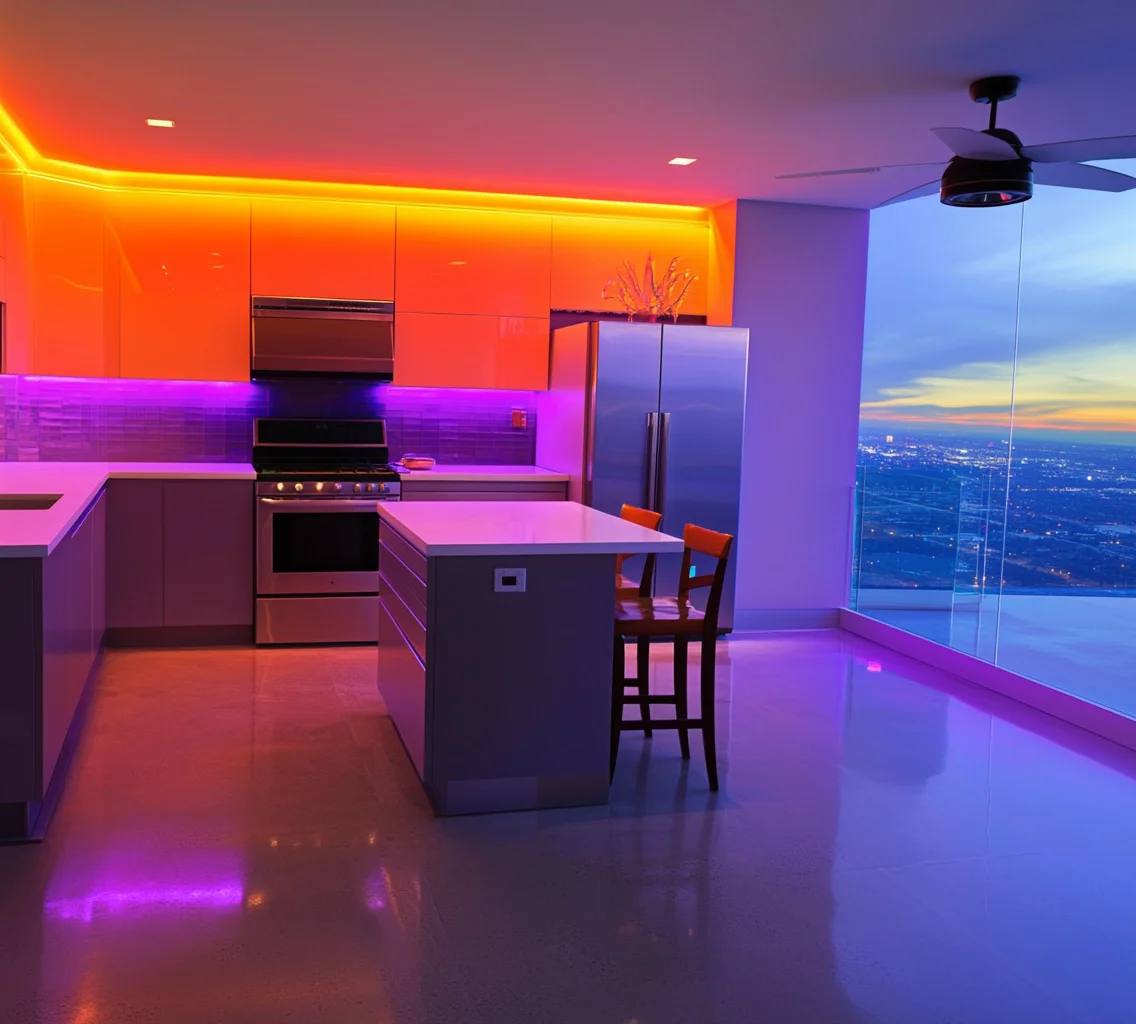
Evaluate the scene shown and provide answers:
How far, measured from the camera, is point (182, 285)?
6102mm

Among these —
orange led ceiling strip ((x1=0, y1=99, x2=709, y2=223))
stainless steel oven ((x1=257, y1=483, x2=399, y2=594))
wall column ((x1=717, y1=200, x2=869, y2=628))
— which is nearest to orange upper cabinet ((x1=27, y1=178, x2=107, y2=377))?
orange led ceiling strip ((x1=0, y1=99, x2=709, y2=223))

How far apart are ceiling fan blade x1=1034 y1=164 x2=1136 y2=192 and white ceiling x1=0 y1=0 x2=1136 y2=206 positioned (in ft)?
1.35

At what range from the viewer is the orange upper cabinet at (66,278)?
579cm

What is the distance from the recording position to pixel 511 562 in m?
3.50

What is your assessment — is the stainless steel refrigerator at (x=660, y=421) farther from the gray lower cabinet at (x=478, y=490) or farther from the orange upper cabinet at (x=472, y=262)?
the orange upper cabinet at (x=472, y=262)

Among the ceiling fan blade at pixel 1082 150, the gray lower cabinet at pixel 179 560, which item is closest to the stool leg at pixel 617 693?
the ceiling fan blade at pixel 1082 150

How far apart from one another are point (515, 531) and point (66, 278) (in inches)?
139

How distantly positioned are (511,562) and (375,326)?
318cm

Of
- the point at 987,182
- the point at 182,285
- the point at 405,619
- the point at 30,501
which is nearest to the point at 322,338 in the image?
the point at 182,285

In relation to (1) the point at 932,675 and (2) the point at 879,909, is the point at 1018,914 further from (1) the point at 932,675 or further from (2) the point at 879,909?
(1) the point at 932,675

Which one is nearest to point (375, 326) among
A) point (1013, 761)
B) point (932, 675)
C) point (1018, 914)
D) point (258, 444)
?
point (258, 444)

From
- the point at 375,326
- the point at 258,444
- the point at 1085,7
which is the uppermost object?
the point at 1085,7

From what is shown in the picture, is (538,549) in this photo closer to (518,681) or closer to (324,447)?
(518,681)

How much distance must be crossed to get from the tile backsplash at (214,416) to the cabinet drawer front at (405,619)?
234cm
